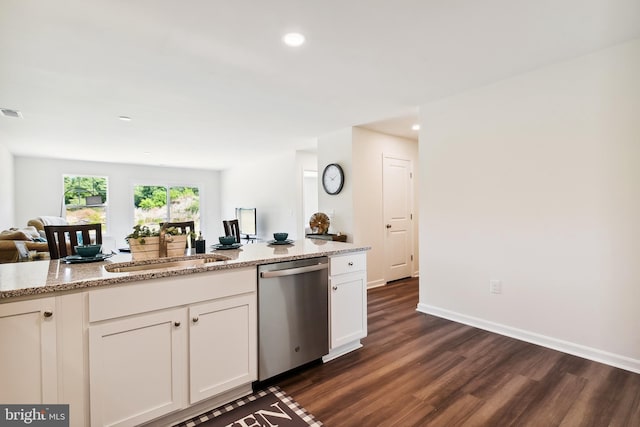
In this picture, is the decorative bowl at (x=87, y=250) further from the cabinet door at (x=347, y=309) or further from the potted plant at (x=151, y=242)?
the cabinet door at (x=347, y=309)

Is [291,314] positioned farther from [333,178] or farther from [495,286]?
[333,178]

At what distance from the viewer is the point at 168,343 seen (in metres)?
1.67

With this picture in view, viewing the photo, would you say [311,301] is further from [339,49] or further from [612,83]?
[612,83]

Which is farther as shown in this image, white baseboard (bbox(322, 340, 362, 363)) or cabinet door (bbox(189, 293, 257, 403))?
white baseboard (bbox(322, 340, 362, 363))

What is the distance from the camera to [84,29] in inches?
80.7

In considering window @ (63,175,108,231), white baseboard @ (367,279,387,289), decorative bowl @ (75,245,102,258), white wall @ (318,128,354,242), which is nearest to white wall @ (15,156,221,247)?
window @ (63,175,108,231)

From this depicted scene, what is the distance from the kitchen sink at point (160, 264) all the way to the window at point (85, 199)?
7.04 meters

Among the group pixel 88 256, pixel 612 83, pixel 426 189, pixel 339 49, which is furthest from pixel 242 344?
pixel 612 83

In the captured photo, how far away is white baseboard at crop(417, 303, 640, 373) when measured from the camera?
7.55 ft

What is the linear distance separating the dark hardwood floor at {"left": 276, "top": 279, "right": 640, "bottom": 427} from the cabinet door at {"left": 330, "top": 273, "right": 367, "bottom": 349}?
17cm

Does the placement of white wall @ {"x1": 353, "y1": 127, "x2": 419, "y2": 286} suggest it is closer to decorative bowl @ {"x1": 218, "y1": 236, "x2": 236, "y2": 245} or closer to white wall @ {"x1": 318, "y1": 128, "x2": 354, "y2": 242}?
white wall @ {"x1": 318, "y1": 128, "x2": 354, "y2": 242}

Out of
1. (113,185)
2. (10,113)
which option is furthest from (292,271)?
(113,185)

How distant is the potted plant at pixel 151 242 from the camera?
6.61 feet

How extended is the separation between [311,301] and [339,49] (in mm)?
1924
